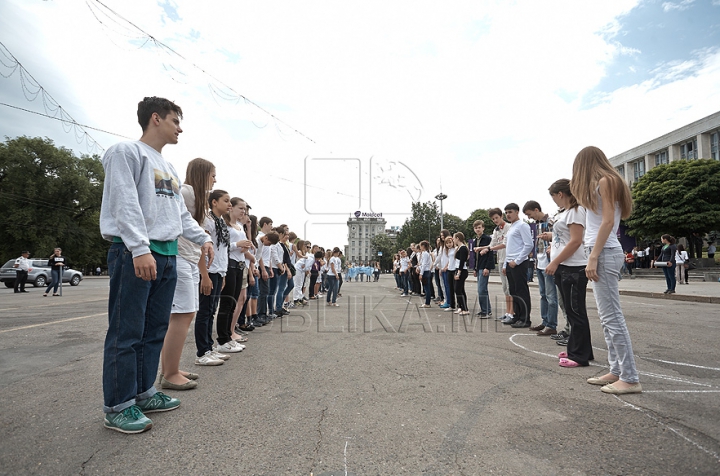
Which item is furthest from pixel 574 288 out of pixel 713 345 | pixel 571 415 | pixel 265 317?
pixel 265 317

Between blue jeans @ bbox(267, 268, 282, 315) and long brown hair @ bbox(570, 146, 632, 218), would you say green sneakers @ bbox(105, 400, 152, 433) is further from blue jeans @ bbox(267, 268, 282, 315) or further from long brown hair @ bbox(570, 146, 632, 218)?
blue jeans @ bbox(267, 268, 282, 315)

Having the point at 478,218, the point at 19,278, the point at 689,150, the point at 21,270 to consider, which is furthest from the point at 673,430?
the point at 478,218

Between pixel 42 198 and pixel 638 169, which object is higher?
pixel 638 169

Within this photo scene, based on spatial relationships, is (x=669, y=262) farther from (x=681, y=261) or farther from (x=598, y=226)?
(x=598, y=226)

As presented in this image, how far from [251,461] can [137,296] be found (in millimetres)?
1308

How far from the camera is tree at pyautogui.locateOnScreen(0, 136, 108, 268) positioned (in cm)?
3872

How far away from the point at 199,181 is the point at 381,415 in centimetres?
269

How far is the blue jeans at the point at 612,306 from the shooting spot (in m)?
3.33

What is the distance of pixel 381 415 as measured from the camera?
2.72 meters

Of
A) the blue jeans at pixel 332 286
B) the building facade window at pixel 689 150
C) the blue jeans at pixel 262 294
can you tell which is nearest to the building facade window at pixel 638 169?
the building facade window at pixel 689 150

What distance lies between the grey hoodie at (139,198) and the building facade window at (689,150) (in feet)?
208

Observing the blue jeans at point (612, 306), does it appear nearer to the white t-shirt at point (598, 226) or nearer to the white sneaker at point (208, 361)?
the white t-shirt at point (598, 226)

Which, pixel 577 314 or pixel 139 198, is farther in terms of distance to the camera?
pixel 577 314

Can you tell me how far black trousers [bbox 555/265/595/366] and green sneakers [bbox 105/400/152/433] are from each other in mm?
3986
